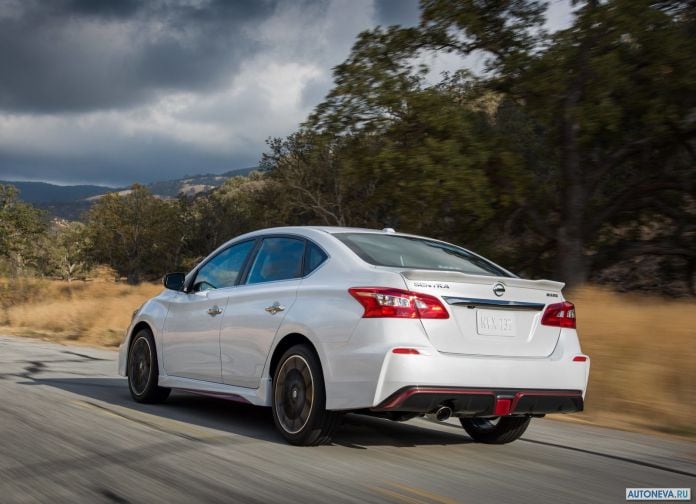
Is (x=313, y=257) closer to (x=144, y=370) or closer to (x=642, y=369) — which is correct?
(x=144, y=370)

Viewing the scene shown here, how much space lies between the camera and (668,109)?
52.9ft

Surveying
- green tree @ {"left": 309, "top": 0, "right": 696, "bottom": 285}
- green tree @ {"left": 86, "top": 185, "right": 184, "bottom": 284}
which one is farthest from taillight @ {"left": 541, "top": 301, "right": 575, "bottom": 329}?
green tree @ {"left": 86, "top": 185, "right": 184, "bottom": 284}

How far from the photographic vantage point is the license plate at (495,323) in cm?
568

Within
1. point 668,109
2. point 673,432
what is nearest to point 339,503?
point 673,432

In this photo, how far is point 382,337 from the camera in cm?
542

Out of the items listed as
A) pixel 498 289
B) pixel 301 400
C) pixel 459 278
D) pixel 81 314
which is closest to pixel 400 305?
pixel 459 278

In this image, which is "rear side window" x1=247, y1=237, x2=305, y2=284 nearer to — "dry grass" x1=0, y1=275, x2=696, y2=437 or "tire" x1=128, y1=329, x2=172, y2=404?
"tire" x1=128, y1=329, x2=172, y2=404

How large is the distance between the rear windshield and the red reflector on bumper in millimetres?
1008

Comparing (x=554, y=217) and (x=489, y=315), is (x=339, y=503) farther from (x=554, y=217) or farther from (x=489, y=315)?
(x=554, y=217)

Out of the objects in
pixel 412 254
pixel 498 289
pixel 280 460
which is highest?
pixel 412 254

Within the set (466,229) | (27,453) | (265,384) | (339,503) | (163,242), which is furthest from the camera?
(163,242)

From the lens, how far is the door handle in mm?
6336

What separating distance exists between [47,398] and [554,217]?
13192mm

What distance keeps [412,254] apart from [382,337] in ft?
4.01
